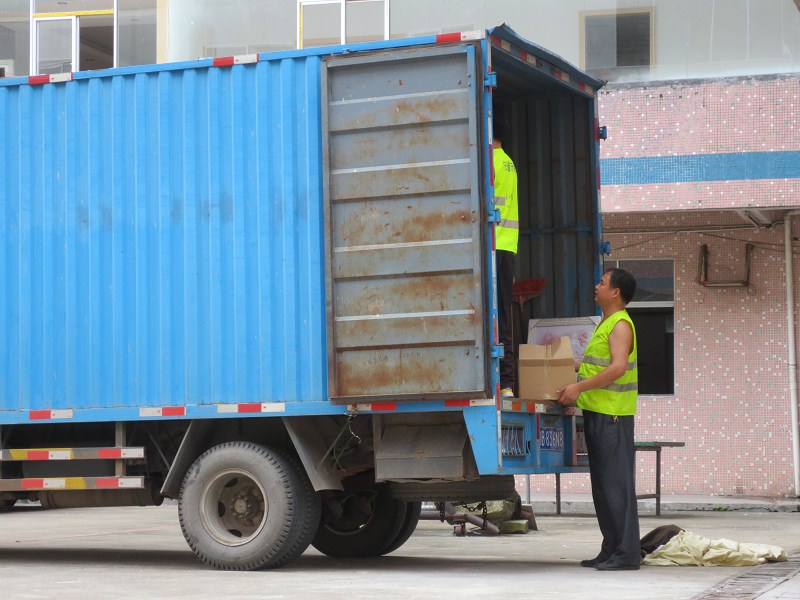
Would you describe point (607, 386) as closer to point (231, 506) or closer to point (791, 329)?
point (231, 506)

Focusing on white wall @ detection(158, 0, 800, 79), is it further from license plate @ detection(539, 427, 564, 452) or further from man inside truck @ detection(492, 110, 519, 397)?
license plate @ detection(539, 427, 564, 452)

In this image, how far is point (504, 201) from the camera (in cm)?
895

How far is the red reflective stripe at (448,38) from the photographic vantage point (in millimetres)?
8383

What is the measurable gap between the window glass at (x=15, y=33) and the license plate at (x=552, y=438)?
11.2m

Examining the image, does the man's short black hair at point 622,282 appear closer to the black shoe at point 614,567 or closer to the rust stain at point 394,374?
the rust stain at point 394,374

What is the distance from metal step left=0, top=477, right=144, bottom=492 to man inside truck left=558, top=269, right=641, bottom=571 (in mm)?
3025

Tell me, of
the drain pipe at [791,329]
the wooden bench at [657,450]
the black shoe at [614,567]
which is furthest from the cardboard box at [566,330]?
the drain pipe at [791,329]

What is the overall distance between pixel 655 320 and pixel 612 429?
8285 mm

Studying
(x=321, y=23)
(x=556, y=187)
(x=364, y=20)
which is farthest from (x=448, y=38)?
(x=321, y=23)

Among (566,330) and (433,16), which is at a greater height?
(433,16)

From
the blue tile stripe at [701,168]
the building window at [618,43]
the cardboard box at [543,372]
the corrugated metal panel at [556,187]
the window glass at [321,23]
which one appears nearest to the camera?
the cardboard box at [543,372]

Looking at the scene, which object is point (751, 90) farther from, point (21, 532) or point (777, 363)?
point (21, 532)

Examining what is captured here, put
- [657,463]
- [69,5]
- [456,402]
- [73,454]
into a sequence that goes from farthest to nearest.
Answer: [69,5]
[657,463]
[73,454]
[456,402]

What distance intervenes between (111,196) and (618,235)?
29.3ft
